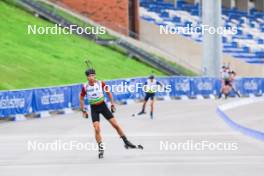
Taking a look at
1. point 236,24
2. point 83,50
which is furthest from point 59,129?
point 236,24

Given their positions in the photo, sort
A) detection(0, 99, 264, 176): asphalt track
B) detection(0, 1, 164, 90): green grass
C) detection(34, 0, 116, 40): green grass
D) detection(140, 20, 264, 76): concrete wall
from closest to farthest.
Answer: detection(0, 99, 264, 176): asphalt track → detection(0, 1, 164, 90): green grass → detection(34, 0, 116, 40): green grass → detection(140, 20, 264, 76): concrete wall

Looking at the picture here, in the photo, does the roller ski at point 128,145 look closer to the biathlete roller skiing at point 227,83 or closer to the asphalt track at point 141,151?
the asphalt track at point 141,151

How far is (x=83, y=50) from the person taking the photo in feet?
163

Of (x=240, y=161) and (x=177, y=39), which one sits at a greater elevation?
(x=177, y=39)

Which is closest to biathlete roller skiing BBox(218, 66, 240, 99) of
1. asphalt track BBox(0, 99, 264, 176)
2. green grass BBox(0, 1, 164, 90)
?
green grass BBox(0, 1, 164, 90)

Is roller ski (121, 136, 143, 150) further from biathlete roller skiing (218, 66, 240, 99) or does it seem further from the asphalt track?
biathlete roller skiing (218, 66, 240, 99)

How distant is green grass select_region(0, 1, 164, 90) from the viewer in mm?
39594

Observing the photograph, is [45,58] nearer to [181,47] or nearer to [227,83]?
[227,83]

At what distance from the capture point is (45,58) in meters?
44.9

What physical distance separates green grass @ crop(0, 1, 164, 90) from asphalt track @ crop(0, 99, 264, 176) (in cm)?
737

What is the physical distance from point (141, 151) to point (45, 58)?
88.9ft

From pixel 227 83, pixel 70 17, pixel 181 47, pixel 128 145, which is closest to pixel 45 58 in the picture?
pixel 227 83

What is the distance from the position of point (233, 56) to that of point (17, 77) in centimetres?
2536

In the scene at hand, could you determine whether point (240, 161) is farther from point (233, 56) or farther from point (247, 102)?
point (233, 56)
